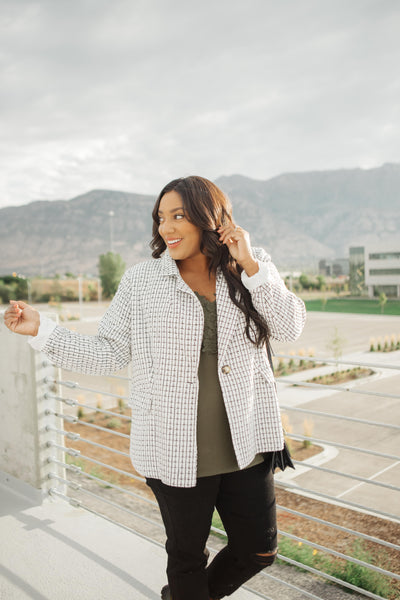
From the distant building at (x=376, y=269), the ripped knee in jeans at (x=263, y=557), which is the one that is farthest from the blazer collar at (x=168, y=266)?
the distant building at (x=376, y=269)

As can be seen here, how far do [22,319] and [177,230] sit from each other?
21.3 inches

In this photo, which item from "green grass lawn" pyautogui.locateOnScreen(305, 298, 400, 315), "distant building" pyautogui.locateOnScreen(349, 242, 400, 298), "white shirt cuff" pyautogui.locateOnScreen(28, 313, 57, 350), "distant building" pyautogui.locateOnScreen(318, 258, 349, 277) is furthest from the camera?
"distant building" pyautogui.locateOnScreen(318, 258, 349, 277)

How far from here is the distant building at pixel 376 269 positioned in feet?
209

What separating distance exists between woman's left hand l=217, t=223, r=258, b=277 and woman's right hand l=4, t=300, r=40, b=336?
2.01 ft

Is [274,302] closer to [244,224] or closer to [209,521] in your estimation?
[209,521]

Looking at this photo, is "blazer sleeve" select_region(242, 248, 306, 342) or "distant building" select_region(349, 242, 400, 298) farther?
"distant building" select_region(349, 242, 400, 298)

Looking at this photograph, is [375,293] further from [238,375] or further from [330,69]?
[330,69]

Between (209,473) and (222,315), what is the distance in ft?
1.43

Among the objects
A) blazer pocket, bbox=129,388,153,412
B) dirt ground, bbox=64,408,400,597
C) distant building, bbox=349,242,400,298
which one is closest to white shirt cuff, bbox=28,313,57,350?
blazer pocket, bbox=129,388,153,412

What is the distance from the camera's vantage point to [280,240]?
153 m

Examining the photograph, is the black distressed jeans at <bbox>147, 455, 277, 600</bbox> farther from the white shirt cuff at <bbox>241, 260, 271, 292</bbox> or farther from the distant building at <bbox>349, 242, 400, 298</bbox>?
the distant building at <bbox>349, 242, 400, 298</bbox>

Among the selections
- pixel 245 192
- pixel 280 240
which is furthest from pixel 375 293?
pixel 245 192

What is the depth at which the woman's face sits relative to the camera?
1.47m

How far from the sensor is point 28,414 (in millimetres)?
2951
